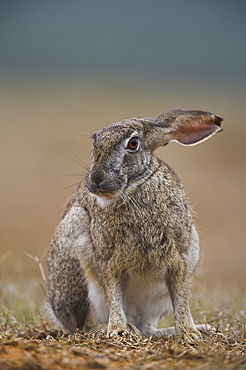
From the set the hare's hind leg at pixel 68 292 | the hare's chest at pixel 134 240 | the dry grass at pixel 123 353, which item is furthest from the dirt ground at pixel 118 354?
the hare's hind leg at pixel 68 292

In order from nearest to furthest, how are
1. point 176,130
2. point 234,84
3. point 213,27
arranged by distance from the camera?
point 176,130 < point 234,84 < point 213,27

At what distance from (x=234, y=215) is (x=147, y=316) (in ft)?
36.4

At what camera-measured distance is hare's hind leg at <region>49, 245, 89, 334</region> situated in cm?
546

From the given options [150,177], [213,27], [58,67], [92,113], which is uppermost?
[213,27]

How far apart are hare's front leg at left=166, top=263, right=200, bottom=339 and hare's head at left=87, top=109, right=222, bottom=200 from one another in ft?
2.69

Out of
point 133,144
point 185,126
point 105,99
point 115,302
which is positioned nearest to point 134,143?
point 133,144

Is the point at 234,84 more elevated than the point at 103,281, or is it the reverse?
the point at 234,84

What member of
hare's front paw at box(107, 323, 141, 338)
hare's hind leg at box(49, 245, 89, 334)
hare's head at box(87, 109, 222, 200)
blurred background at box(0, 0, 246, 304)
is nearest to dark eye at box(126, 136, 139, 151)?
hare's head at box(87, 109, 222, 200)

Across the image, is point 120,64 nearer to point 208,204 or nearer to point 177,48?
point 177,48

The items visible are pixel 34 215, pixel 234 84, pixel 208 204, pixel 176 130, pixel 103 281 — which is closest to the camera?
pixel 103 281

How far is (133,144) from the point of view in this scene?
5062 millimetres

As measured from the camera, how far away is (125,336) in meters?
4.69

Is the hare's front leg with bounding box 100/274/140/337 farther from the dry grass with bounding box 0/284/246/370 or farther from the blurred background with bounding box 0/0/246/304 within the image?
the blurred background with bounding box 0/0/246/304

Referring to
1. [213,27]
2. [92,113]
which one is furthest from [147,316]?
[213,27]
